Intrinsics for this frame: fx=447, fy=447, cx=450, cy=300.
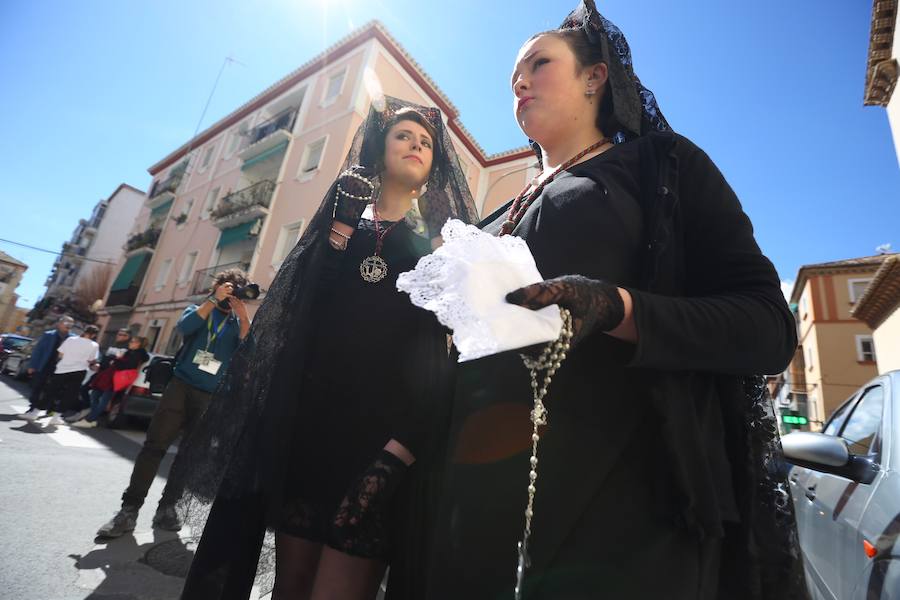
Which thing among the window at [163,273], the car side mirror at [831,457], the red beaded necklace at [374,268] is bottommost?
the car side mirror at [831,457]

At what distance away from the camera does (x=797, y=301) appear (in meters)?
29.6

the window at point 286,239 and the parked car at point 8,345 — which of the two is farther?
the parked car at point 8,345

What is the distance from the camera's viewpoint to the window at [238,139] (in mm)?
19375

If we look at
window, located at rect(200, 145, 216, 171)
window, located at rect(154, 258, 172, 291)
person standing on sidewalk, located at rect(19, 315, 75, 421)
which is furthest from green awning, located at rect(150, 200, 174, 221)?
person standing on sidewalk, located at rect(19, 315, 75, 421)

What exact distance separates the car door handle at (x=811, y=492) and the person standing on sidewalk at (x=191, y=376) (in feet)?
11.2

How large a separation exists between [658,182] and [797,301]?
120 ft

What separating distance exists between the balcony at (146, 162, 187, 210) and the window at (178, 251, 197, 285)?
5.66m

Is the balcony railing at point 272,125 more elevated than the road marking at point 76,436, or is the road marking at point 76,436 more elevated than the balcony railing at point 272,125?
the balcony railing at point 272,125

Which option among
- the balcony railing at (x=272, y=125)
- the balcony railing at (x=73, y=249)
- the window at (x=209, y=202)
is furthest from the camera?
the balcony railing at (x=73, y=249)

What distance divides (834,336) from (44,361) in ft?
104

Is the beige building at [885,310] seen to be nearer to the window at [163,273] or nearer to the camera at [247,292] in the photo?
the camera at [247,292]

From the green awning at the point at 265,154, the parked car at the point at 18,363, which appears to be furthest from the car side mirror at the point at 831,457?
the parked car at the point at 18,363

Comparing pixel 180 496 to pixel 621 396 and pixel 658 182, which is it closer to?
Answer: pixel 621 396

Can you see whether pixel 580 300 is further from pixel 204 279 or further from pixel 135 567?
pixel 204 279
